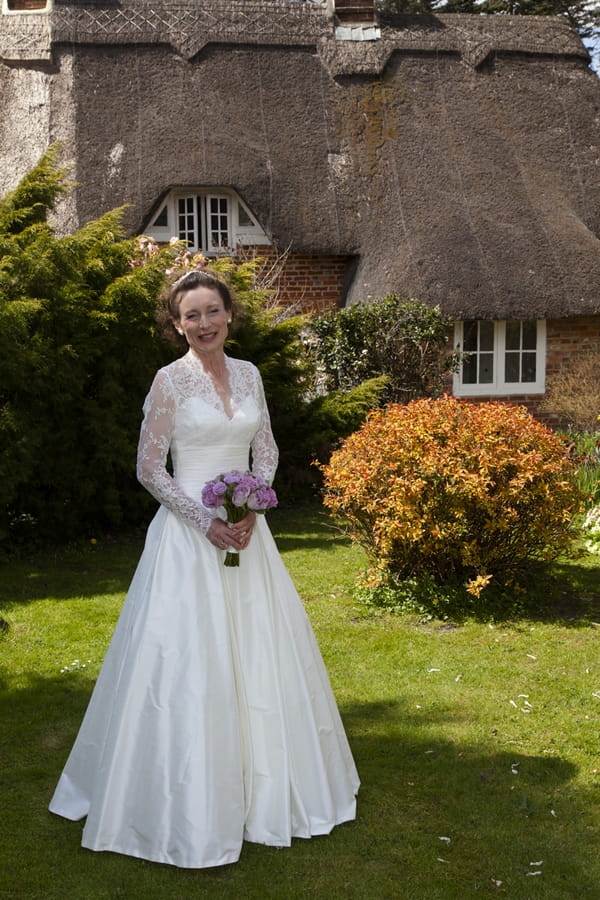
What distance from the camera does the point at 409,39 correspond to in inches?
669

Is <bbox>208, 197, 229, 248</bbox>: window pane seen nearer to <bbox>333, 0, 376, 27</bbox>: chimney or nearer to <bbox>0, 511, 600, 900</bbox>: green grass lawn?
<bbox>333, 0, 376, 27</bbox>: chimney

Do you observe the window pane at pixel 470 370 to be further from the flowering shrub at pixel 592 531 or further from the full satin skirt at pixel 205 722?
the full satin skirt at pixel 205 722

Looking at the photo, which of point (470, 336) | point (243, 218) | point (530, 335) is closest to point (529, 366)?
point (530, 335)

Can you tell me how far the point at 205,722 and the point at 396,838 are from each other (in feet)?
3.11

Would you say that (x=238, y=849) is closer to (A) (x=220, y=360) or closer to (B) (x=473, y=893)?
(B) (x=473, y=893)

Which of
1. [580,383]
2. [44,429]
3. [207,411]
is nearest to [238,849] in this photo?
[207,411]

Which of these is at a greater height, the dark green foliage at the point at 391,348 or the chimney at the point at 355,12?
the chimney at the point at 355,12

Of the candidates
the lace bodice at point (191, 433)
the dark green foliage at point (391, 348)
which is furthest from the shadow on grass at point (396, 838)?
the dark green foliage at point (391, 348)

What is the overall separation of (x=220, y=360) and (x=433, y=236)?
11525mm

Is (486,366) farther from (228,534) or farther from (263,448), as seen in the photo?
(228,534)

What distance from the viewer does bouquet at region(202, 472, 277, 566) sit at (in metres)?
3.79

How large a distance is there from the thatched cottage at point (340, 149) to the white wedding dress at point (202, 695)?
10.4m

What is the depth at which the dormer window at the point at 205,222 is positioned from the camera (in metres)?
15.4

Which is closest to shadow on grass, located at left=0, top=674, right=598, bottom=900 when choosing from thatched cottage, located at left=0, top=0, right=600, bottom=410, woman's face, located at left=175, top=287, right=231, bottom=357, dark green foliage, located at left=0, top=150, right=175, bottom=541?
woman's face, located at left=175, top=287, right=231, bottom=357
